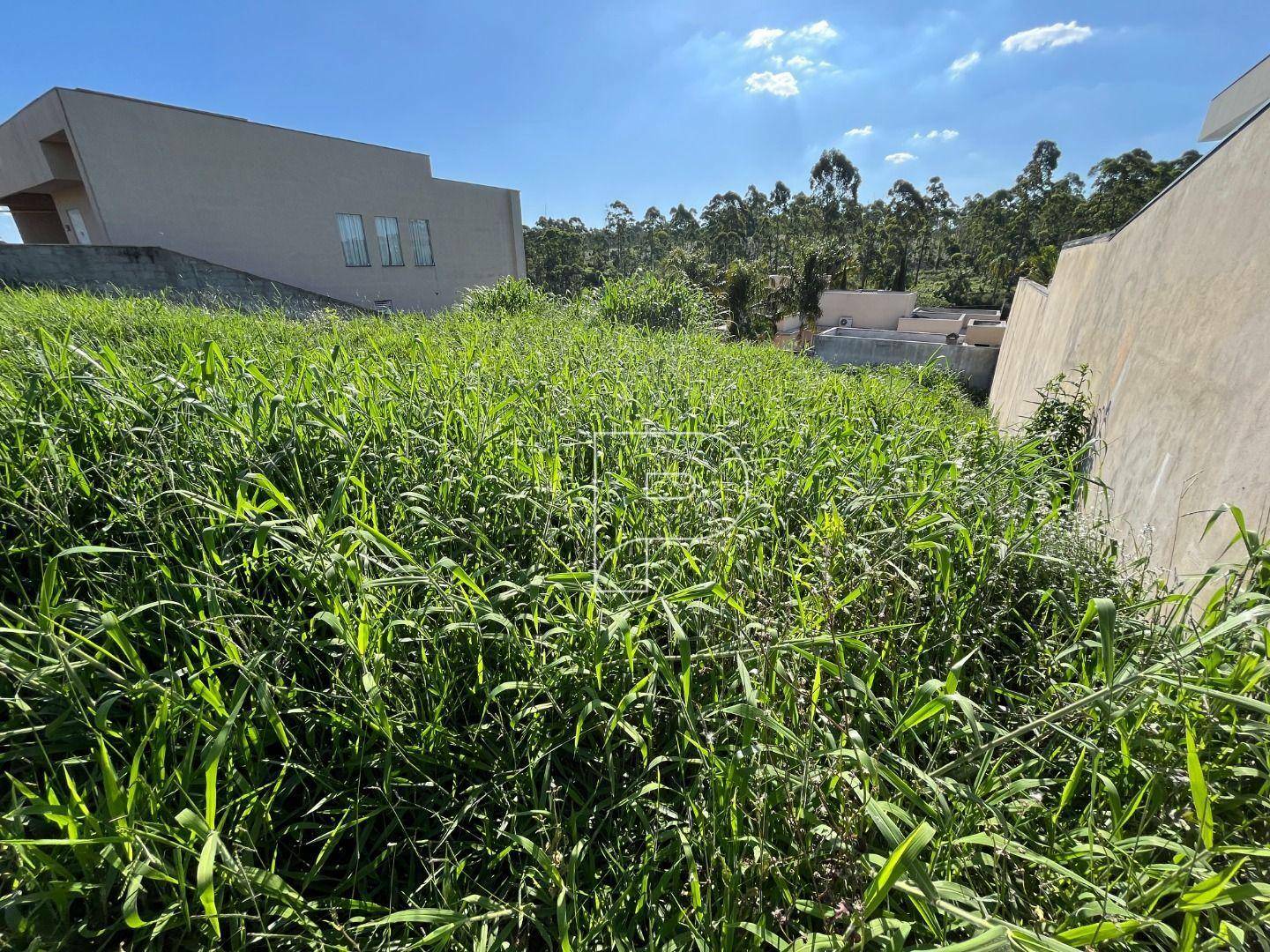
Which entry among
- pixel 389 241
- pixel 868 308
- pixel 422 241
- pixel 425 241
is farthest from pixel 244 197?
pixel 868 308

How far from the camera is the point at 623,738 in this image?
1.09 meters

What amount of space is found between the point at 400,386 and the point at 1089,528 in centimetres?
257

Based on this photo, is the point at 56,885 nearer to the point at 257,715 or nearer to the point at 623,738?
the point at 257,715

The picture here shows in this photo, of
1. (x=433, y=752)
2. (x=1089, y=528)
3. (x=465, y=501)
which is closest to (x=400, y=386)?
(x=465, y=501)

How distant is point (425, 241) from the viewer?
730 inches

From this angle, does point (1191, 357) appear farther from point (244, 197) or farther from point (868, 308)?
point (868, 308)

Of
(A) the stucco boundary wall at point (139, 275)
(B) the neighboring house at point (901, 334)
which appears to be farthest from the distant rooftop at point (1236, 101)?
(A) the stucco boundary wall at point (139, 275)

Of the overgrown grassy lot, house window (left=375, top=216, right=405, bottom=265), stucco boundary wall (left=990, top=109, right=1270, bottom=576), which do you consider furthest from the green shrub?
house window (left=375, top=216, right=405, bottom=265)

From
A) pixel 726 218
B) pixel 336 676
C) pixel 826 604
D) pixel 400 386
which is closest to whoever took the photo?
pixel 336 676

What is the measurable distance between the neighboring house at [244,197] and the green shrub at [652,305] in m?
11.7

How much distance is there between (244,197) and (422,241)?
5.53 metres

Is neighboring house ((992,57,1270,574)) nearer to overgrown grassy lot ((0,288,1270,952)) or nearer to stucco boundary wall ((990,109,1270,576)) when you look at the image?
stucco boundary wall ((990,109,1270,576))

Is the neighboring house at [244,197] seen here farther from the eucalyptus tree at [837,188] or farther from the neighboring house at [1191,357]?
the eucalyptus tree at [837,188]

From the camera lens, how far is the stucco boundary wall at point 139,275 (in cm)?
902
